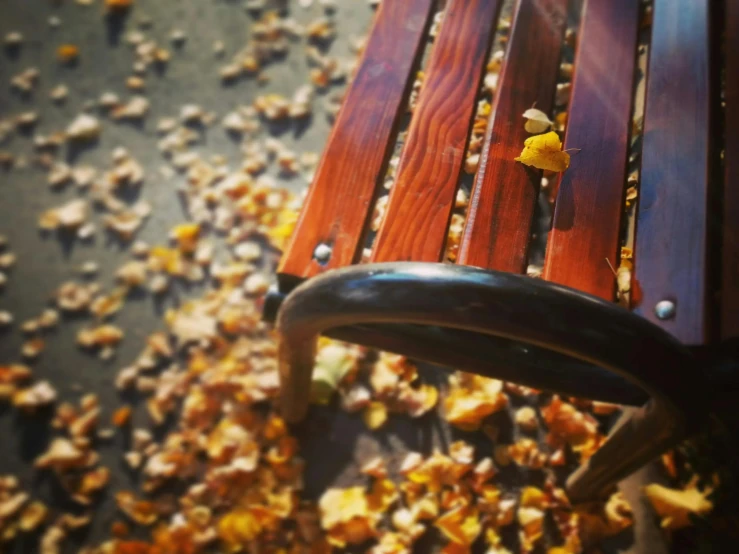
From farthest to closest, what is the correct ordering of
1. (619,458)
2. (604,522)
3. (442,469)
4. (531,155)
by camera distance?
(442,469)
(604,522)
(619,458)
(531,155)

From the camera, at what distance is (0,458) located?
190cm

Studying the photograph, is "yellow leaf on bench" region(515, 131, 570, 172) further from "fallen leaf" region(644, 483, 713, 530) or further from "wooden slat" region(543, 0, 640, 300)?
"fallen leaf" region(644, 483, 713, 530)

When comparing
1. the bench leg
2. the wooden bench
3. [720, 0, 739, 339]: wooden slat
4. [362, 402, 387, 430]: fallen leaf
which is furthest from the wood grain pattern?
[362, 402, 387, 430]: fallen leaf

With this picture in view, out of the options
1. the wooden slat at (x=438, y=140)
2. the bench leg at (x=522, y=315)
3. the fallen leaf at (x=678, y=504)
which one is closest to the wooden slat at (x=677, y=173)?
the bench leg at (x=522, y=315)

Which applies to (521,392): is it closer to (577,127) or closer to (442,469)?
(442,469)

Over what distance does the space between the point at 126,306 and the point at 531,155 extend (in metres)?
1.74

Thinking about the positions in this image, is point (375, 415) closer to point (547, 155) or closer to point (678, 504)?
point (678, 504)

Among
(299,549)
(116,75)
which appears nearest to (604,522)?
(299,549)

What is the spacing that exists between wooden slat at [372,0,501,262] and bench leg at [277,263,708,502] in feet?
0.52

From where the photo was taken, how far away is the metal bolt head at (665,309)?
93cm

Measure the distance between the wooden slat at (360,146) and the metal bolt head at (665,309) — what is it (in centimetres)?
57

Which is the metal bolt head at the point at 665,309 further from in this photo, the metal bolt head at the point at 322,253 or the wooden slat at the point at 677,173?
the metal bolt head at the point at 322,253

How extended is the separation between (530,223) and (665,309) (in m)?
0.29

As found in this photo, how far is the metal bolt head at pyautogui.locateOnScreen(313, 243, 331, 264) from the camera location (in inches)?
42.7
